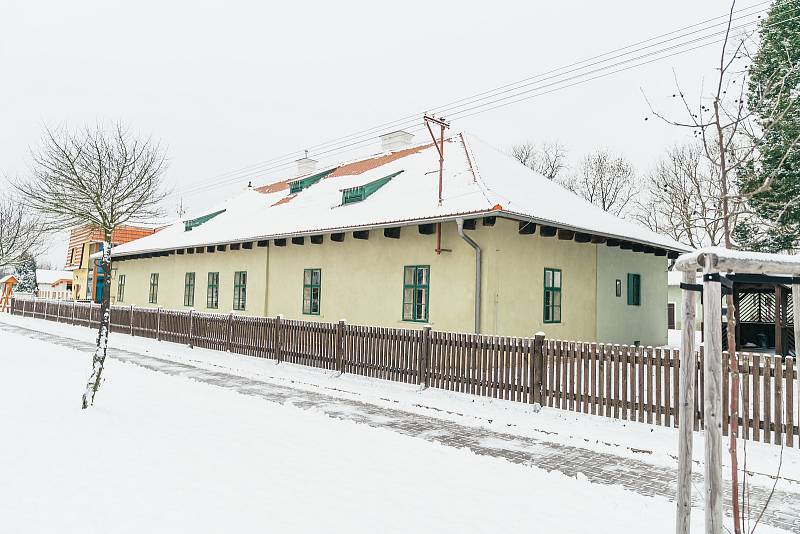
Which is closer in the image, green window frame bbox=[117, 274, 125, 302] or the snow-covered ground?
the snow-covered ground

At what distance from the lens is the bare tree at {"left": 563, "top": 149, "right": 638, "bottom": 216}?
41.6 metres

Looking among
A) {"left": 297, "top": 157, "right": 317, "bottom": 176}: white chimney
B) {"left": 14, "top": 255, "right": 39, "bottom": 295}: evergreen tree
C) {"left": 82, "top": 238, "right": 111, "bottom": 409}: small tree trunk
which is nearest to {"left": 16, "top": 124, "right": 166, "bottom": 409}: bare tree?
{"left": 82, "top": 238, "right": 111, "bottom": 409}: small tree trunk

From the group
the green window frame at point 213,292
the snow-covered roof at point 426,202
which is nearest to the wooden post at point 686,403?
the snow-covered roof at point 426,202

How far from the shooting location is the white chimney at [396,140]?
2195 centimetres

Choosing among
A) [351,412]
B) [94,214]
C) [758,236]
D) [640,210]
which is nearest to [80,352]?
[94,214]

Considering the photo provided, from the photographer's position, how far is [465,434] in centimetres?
752

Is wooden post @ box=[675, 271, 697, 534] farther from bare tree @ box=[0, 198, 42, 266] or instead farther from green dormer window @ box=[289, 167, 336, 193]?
bare tree @ box=[0, 198, 42, 266]

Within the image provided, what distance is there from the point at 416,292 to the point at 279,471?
338 inches

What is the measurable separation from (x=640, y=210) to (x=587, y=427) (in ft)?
119

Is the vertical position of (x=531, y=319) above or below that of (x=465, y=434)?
above

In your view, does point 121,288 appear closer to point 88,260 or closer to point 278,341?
point 88,260

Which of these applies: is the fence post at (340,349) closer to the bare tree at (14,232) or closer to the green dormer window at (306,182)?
the green dormer window at (306,182)

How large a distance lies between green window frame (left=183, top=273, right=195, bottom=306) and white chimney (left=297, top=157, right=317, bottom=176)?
8.55 m

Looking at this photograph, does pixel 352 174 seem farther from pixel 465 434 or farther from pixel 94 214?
pixel 465 434
